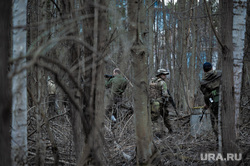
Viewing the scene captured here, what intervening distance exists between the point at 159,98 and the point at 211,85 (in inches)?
73.3

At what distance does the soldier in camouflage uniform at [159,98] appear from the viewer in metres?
7.61

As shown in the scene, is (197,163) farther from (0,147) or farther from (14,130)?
(0,147)

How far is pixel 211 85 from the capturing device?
20.2 ft

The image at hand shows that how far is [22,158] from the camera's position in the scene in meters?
3.13

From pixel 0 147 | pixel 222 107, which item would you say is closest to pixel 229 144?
pixel 222 107

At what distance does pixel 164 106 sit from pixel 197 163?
3.35m

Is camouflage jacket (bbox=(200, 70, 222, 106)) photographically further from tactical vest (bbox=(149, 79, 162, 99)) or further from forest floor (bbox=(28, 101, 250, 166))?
tactical vest (bbox=(149, 79, 162, 99))

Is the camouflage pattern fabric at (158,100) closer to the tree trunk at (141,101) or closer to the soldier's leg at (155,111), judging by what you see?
the soldier's leg at (155,111)

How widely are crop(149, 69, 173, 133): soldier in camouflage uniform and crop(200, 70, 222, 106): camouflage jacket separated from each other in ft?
4.92

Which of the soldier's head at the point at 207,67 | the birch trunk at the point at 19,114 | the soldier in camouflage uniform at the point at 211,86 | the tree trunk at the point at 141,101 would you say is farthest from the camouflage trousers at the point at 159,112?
the birch trunk at the point at 19,114

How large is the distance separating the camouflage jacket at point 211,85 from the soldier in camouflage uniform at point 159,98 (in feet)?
4.92

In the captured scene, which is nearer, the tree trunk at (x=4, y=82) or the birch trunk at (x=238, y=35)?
the tree trunk at (x=4, y=82)

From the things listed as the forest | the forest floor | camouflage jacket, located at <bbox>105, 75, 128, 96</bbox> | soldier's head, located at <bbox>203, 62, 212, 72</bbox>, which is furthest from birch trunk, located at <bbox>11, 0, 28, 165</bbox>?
camouflage jacket, located at <bbox>105, 75, 128, 96</bbox>

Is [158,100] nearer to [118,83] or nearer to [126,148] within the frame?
[118,83]
